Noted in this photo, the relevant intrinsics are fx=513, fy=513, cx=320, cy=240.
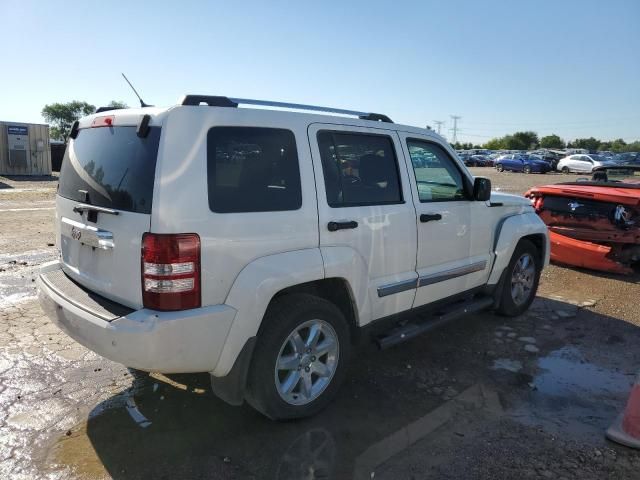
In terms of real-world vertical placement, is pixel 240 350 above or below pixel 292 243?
below

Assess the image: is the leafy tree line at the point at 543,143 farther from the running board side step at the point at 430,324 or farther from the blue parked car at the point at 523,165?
the running board side step at the point at 430,324

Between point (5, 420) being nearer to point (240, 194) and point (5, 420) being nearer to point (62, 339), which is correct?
point (62, 339)

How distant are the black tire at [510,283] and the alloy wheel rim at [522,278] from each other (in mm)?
22

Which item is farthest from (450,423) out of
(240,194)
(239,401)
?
(240,194)

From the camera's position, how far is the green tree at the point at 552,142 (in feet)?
389

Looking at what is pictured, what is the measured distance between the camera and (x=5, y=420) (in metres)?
3.33

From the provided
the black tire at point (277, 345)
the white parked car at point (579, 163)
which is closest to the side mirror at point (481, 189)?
the black tire at point (277, 345)

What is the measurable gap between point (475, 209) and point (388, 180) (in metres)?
1.16

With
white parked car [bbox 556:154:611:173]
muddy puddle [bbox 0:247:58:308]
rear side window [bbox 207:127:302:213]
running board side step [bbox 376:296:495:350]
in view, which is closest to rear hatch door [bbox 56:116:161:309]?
rear side window [bbox 207:127:302:213]

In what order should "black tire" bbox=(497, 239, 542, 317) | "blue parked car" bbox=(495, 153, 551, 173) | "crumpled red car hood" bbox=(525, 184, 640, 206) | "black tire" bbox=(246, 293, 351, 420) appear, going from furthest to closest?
1. "blue parked car" bbox=(495, 153, 551, 173)
2. "crumpled red car hood" bbox=(525, 184, 640, 206)
3. "black tire" bbox=(497, 239, 542, 317)
4. "black tire" bbox=(246, 293, 351, 420)

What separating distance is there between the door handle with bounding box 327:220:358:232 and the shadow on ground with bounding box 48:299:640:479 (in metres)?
1.27

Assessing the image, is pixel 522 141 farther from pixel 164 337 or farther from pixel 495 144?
pixel 164 337

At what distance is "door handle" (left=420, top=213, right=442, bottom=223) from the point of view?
4004 mm

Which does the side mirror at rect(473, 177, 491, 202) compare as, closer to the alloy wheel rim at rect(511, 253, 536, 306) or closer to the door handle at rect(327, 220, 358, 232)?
the alloy wheel rim at rect(511, 253, 536, 306)
